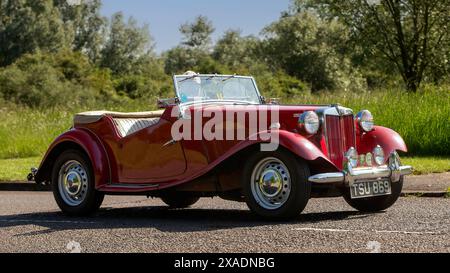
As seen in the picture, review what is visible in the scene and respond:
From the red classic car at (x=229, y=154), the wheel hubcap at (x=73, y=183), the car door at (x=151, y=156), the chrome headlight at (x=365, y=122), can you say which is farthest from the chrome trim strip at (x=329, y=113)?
the wheel hubcap at (x=73, y=183)

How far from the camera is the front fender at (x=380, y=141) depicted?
32.3 feet

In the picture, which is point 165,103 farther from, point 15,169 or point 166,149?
point 15,169

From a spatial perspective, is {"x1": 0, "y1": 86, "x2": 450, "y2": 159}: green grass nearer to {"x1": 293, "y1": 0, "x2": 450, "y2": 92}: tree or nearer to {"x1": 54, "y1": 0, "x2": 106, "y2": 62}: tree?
{"x1": 293, "y1": 0, "x2": 450, "y2": 92}: tree

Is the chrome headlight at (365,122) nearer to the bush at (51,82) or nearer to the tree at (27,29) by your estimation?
the bush at (51,82)

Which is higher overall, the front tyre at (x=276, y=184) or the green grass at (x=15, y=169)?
the front tyre at (x=276, y=184)

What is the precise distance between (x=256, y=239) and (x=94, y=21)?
8868 cm

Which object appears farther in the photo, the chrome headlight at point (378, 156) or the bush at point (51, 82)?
the bush at point (51, 82)

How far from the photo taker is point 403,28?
129 feet

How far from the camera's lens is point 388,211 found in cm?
1007

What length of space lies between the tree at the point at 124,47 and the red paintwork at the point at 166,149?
7715 centimetres

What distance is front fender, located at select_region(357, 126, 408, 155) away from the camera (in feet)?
32.3

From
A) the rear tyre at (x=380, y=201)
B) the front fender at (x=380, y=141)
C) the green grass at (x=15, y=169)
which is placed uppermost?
the front fender at (x=380, y=141)
